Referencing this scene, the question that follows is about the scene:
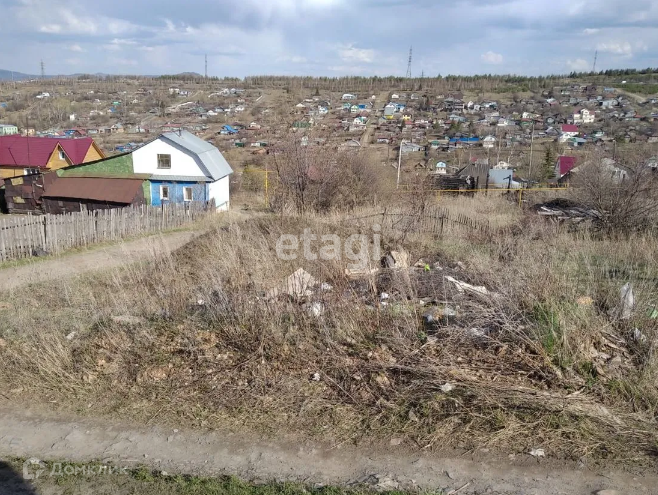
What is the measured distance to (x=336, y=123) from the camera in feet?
197

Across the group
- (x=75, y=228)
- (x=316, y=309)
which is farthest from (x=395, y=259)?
(x=75, y=228)

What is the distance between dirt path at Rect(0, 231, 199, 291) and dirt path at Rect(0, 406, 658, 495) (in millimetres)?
4909

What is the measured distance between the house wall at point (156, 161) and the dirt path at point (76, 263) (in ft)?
34.0

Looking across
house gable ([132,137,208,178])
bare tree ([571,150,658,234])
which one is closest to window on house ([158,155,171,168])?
house gable ([132,137,208,178])

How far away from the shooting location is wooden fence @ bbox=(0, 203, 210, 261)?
1165 centimetres

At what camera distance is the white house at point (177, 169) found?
75.4ft

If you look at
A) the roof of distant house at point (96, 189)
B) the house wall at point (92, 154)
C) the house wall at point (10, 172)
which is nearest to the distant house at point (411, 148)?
the house wall at point (92, 154)

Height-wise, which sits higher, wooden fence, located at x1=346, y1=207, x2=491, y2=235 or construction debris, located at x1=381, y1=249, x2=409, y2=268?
construction debris, located at x1=381, y1=249, x2=409, y2=268

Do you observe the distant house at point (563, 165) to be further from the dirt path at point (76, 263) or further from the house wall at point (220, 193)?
the dirt path at point (76, 263)

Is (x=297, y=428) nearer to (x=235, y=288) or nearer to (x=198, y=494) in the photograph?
(x=198, y=494)

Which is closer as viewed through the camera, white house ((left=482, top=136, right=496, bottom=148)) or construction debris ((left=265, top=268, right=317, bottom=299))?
construction debris ((left=265, top=268, right=317, bottom=299))

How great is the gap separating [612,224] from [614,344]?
10714 mm

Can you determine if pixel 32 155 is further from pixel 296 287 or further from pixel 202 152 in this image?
pixel 296 287

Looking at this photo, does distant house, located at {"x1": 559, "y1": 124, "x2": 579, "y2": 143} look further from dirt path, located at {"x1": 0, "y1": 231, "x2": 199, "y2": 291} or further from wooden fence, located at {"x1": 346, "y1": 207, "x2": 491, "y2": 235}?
dirt path, located at {"x1": 0, "y1": 231, "x2": 199, "y2": 291}
